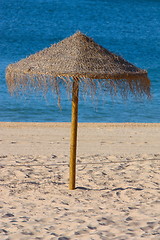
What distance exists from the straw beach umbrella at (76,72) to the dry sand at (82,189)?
2.57 ft

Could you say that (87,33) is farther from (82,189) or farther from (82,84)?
(82,84)

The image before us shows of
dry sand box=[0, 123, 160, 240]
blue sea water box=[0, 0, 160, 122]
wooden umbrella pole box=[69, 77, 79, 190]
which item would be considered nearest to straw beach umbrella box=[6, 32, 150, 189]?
wooden umbrella pole box=[69, 77, 79, 190]

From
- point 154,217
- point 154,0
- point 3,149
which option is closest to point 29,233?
point 154,217

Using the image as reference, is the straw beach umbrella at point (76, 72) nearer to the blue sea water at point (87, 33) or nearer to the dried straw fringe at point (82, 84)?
the dried straw fringe at point (82, 84)

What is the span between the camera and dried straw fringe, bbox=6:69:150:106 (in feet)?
18.1

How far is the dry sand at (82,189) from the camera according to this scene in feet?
16.3

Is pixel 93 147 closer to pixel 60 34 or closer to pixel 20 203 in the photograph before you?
pixel 20 203

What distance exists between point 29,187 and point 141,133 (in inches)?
221

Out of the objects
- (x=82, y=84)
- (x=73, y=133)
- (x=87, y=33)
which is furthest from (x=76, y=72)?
(x=87, y=33)

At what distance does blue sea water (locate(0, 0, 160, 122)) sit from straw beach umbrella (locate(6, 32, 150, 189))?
9432 mm

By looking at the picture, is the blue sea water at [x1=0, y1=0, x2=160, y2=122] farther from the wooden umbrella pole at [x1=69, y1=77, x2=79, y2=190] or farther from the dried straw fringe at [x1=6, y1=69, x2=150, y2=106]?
the dried straw fringe at [x1=6, y1=69, x2=150, y2=106]

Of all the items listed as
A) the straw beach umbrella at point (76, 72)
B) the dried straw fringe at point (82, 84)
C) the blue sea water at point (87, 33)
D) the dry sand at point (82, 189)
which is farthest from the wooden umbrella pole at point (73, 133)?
the blue sea water at point (87, 33)

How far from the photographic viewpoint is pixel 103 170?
7551 mm

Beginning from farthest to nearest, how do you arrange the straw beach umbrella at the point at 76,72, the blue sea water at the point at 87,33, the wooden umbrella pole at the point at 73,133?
the blue sea water at the point at 87,33, the wooden umbrella pole at the point at 73,133, the straw beach umbrella at the point at 76,72
